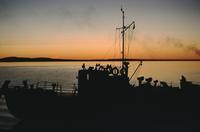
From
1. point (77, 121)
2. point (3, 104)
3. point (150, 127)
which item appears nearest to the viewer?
point (150, 127)

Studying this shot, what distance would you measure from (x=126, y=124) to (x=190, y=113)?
633cm

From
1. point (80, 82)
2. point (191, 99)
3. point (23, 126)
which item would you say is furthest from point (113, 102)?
point (23, 126)

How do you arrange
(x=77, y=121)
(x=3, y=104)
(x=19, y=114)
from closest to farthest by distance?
(x=77, y=121), (x=19, y=114), (x=3, y=104)

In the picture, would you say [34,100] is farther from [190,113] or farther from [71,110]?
[190,113]

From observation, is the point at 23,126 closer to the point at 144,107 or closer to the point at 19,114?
the point at 19,114

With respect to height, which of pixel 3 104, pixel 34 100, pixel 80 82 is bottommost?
pixel 3 104

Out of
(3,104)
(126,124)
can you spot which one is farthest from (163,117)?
(3,104)

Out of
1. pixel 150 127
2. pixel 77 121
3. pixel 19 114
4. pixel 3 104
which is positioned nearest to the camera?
pixel 150 127

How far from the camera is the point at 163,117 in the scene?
94.1 feet

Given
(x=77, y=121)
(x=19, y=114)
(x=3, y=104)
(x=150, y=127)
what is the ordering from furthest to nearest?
(x=3, y=104) → (x=19, y=114) → (x=77, y=121) → (x=150, y=127)

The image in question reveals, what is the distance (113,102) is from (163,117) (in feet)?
16.9

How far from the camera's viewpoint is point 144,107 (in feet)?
93.5

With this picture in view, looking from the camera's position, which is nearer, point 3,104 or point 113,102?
point 113,102

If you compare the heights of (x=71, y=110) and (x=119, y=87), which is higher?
(x=119, y=87)
